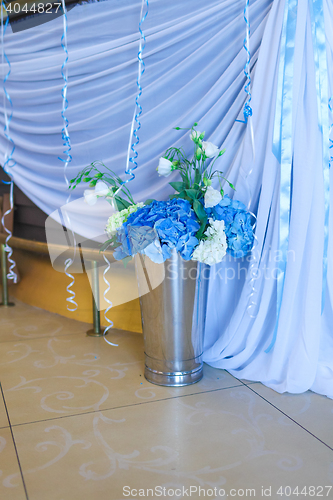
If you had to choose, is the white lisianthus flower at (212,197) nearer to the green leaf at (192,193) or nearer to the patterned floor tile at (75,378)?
the green leaf at (192,193)

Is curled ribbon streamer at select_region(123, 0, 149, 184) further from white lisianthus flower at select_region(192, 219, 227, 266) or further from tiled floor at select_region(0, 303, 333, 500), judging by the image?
tiled floor at select_region(0, 303, 333, 500)

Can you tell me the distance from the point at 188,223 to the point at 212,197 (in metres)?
0.13

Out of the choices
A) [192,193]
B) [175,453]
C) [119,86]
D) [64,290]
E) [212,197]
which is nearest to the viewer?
[175,453]

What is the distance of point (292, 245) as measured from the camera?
1.72 m

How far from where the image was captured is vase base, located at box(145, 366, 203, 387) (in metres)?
1.84

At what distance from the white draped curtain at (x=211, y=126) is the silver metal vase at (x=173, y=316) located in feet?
0.54

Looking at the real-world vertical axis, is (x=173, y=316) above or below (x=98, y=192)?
below

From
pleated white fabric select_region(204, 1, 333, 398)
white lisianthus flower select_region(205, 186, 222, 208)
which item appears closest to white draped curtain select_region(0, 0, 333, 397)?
pleated white fabric select_region(204, 1, 333, 398)

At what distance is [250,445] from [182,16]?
1.63 metres

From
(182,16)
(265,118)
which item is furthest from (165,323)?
(182,16)

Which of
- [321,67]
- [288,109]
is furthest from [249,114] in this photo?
[321,67]

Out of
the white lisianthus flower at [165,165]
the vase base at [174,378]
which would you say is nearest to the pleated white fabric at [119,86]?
the white lisianthus flower at [165,165]

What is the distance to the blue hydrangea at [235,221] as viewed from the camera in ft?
5.60

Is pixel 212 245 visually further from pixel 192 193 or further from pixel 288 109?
pixel 288 109
